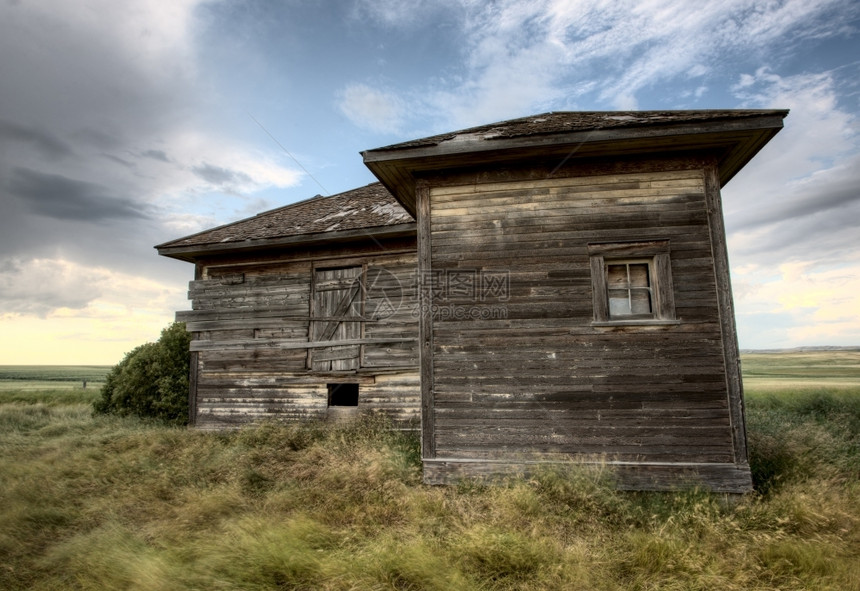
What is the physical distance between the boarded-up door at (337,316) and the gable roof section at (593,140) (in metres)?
3.55

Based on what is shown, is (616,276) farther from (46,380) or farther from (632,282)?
(46,380)

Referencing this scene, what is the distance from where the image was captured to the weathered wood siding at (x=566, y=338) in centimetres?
609

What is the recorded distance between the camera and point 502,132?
6441 mm

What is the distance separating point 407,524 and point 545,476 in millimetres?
1798

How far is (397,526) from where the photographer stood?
510 centimetres

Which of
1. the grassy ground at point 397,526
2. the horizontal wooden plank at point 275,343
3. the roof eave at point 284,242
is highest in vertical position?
the roof eave at point 284,242

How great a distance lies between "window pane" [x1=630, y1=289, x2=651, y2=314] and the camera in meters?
6.39

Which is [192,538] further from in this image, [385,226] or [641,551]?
[385,226]

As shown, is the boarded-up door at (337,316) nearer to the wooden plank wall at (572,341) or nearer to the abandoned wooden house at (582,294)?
the abandoned wooden house at (582,294)

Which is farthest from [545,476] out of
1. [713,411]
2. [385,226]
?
[385,226]

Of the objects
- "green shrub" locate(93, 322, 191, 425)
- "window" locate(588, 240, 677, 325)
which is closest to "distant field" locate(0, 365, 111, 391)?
"green shrub" locate(93, 322, 191, 425)

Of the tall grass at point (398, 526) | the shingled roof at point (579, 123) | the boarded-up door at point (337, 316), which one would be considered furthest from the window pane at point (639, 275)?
the boarded-up door at point (337, 316)

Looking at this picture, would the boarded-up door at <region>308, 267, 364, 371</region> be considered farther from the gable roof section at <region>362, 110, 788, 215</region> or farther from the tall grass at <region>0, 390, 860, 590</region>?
the gable roof section at <region>362, 110, 788, 215</region>

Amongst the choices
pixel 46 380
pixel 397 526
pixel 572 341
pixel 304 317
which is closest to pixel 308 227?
pixel 304 317
